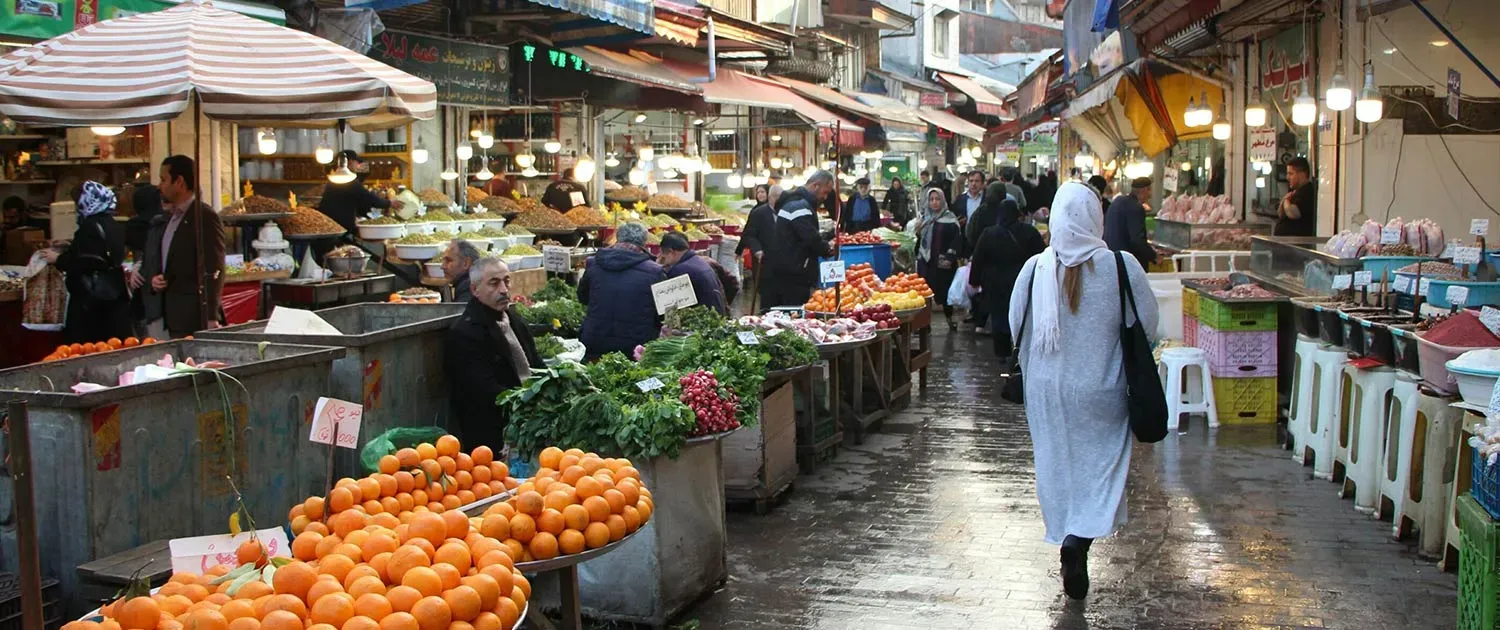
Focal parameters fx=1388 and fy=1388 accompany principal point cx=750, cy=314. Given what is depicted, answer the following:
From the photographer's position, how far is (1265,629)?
5934 millimetres

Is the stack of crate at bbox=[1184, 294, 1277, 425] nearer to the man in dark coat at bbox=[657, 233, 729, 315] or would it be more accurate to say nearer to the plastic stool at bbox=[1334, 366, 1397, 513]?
the plastic stool at bbox=[1334, 366, 1397, 513]

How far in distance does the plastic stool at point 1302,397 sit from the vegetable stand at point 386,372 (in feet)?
18.1

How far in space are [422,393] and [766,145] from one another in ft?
89.0

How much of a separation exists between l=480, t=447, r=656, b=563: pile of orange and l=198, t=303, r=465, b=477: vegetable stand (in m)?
1.80

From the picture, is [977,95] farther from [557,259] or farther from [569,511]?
[569,511]

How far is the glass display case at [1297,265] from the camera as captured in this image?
9930mm

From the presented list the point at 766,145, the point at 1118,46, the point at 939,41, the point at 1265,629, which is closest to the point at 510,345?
the point at 1265,629

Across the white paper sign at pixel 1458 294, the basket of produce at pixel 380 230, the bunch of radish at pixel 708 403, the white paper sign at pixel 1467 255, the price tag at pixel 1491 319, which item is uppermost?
the basket of produce at pixel 380 230

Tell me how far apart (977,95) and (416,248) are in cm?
3183

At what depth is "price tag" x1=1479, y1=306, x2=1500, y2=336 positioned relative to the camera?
671cm

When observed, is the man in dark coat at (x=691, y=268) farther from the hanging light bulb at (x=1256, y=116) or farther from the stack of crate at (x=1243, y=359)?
the hanging light bulb at (x=1256, y=116)

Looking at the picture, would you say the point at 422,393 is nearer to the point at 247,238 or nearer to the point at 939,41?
the point at 247,238

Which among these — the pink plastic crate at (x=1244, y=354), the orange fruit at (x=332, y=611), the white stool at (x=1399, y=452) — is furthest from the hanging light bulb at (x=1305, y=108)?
the orange fruit at (x=332, y=611)

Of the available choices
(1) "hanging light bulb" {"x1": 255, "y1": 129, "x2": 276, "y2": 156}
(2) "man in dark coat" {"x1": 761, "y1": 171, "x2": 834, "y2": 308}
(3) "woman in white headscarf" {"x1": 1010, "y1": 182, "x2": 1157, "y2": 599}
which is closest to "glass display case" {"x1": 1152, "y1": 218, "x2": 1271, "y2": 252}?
(2) "man in dark coat" {"x1": 761, "y1": 171, "x2": 834, "y2": 308}
